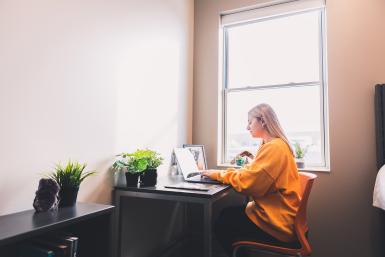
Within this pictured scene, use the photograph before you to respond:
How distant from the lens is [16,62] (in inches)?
45.6

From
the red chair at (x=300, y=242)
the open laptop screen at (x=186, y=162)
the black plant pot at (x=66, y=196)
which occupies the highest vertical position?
the open laptop screen at (x=186, y=162)

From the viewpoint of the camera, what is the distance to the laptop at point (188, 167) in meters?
1.94

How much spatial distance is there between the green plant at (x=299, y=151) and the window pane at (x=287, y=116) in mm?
37

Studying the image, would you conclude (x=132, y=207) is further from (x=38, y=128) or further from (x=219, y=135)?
(x=219, y=135)

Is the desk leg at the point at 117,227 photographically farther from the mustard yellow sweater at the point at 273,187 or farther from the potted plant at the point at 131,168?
the mustard yellow sweater at the point at 273,187

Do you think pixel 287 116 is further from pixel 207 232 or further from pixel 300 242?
pixel 207 232

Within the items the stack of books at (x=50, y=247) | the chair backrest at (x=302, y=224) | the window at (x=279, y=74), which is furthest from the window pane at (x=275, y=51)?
the stack of books at (x=50, y=247)

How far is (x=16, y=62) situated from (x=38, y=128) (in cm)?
31

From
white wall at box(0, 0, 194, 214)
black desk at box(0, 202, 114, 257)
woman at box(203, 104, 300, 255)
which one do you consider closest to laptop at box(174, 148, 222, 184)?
white wall at box(0, 0, 194, 214)

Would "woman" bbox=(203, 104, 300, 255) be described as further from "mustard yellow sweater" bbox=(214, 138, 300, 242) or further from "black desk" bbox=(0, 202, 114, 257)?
"black desk" bbox=(0, 202, 114, 257)

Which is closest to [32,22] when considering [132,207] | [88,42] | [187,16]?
[88,42]

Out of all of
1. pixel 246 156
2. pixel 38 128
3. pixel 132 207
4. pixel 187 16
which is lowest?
pixel 132 207

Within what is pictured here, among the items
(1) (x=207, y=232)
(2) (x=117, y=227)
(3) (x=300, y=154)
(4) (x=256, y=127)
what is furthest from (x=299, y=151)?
(2) (x=117, y=227)

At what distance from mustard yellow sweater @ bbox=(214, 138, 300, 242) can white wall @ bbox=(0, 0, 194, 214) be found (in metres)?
0.85
